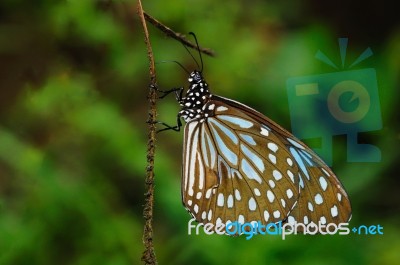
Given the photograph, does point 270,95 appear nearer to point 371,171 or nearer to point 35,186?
point 371,171

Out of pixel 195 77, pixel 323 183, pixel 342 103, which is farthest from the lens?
pixel 342 103

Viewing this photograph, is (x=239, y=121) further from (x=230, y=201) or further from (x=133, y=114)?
(x=133, y=114)

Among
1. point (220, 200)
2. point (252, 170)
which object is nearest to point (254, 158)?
point (252, 170)

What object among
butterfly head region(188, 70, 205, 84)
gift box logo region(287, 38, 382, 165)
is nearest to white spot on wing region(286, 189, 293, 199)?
gift box logo region(287, 38, 382, 165)

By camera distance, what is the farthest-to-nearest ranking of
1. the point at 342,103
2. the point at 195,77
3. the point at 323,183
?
the point at 342,103 → the point at 195,77 → the point at 323,183

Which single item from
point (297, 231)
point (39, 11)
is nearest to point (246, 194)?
point (297, 231)

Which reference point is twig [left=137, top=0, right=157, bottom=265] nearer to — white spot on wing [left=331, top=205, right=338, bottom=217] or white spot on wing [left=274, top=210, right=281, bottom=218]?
white spot on wing [left=274, top=210, right=281, bottom=218]
